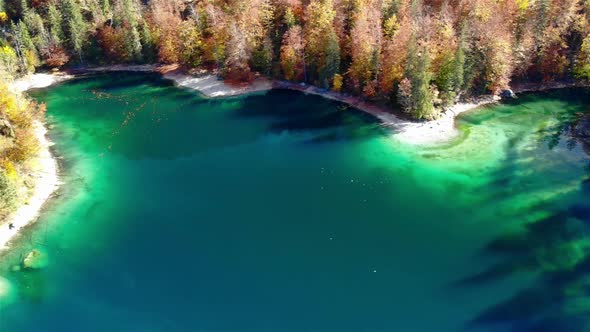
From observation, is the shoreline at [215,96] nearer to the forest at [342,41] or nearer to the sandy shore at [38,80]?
the sandy shore at [38,80]

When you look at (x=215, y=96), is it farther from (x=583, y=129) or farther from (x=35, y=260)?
(x=583, y=129)

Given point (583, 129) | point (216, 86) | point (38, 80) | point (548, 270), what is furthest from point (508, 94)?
point (38, 80)

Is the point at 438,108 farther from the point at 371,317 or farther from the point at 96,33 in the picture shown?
the point at 96,33

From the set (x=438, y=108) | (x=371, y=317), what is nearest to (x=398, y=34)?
(x=438, y=108)

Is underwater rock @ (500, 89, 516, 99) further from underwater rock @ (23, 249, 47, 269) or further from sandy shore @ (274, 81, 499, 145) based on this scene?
underwater rock @ (23, 249, 47, 269)

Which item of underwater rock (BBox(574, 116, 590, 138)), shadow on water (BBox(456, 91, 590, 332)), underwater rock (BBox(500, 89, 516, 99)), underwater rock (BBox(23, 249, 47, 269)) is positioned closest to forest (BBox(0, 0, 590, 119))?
underwater rock (BBox(500, 89, 516, 99))

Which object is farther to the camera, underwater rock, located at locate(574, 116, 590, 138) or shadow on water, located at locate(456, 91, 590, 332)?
underwater rock, located at locate(574, 116, 590, 138)
